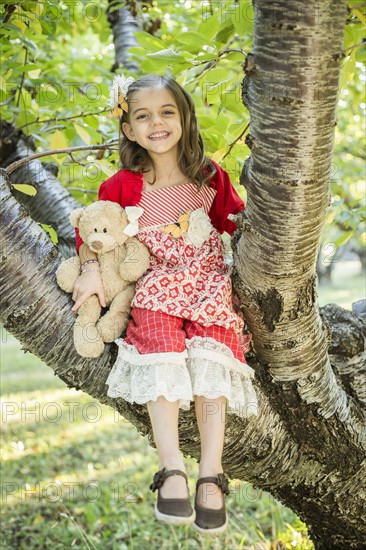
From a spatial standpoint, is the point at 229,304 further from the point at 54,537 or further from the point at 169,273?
the point at 54,537

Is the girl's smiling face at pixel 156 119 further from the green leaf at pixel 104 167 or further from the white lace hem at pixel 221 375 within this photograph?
the white lace hem at pixel 221 375

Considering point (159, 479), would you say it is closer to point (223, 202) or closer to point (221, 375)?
point (221, 375)

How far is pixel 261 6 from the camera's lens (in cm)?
144

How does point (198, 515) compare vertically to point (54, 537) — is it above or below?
above

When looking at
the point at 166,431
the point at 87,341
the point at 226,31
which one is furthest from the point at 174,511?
the point at 226,31

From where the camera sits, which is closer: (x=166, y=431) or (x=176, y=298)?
(x=166, y=431)

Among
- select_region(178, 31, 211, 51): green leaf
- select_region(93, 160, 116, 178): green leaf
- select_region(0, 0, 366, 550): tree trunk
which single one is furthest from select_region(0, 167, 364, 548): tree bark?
select_region(178, 31, 211, 51): green leaf

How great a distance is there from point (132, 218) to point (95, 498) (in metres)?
2.74

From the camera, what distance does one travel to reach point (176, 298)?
208 centimetres

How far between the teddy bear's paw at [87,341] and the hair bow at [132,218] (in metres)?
0.40

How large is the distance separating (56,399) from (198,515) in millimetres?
5829

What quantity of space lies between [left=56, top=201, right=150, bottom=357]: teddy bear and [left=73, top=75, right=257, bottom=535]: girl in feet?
0.12

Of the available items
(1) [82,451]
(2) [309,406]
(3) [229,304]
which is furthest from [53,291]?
(1) [82,451]

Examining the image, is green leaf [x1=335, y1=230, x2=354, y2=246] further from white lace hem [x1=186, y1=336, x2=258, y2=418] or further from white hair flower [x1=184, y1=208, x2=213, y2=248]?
white lace hem [x1=186, y1=336, x2=258, y2=418]
